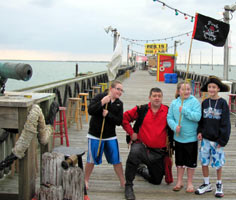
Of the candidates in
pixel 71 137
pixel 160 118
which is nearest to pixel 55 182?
pixel 160 118

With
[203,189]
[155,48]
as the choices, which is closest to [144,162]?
[203,189]

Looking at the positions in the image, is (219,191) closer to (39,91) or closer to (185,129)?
(185,129)

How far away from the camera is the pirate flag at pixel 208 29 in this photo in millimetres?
4113

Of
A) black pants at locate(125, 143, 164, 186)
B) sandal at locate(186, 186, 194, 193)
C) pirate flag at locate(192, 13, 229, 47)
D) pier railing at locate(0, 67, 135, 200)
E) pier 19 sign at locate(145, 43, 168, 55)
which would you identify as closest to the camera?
pier railing at locate(0, 67, 135, 200)

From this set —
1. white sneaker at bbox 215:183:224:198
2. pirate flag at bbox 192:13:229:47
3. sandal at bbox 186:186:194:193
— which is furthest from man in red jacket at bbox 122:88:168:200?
pirate flag at bbox 192:13:229:47

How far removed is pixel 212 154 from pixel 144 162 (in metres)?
0.83

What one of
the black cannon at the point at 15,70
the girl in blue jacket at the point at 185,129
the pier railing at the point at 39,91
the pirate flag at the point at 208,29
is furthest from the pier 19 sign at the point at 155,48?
the black cannon at the point at 15,70

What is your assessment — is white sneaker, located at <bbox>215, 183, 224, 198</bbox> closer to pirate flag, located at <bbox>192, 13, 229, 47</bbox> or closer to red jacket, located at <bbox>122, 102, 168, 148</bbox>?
red jacket, located at <bbox>122, 102, 168, 148</bbox>

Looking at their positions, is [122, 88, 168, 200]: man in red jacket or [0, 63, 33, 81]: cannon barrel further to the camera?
[122, 88, 168, 200]: man in red jacket

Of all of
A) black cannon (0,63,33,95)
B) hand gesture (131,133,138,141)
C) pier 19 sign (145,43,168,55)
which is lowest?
hand gesture (131,133,138,141)

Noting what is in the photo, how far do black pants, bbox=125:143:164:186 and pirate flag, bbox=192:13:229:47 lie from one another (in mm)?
1637

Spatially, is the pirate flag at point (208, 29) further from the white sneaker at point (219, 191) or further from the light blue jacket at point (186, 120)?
the white sneaker at point (219, 191)

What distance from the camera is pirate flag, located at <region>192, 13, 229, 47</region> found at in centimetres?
411

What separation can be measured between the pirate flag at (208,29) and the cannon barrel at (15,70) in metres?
2.24
